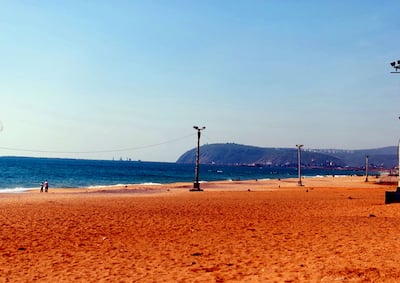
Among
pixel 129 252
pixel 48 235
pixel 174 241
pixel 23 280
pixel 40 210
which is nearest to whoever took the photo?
pixel 23 280

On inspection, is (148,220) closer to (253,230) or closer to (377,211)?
(253,230)

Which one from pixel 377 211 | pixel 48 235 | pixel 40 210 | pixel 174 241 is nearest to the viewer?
pixel 174 241

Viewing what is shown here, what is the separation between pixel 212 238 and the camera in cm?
1326

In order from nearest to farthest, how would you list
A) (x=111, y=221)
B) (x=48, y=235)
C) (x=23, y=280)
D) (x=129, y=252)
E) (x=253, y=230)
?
(x=23, y=280) → (x=129, y=252) → (x=48, y=235) → (x=253, y=230) → (x=111, y=221)

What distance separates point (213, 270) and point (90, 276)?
275cm

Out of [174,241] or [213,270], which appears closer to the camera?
[213,270]

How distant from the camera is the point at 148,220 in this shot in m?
17.4

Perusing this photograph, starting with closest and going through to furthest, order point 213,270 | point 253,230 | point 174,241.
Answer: point 213,270 → point 174,241 → point 253,230

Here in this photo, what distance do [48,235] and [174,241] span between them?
4.49m

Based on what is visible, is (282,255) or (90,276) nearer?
(90,276)

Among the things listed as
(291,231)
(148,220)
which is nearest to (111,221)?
(148,220)

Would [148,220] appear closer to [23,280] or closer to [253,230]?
[253,230]

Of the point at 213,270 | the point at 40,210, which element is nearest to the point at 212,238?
the point at 213,270

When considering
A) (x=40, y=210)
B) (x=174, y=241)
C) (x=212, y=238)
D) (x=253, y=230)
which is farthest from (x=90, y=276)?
(x=40, y=210)
